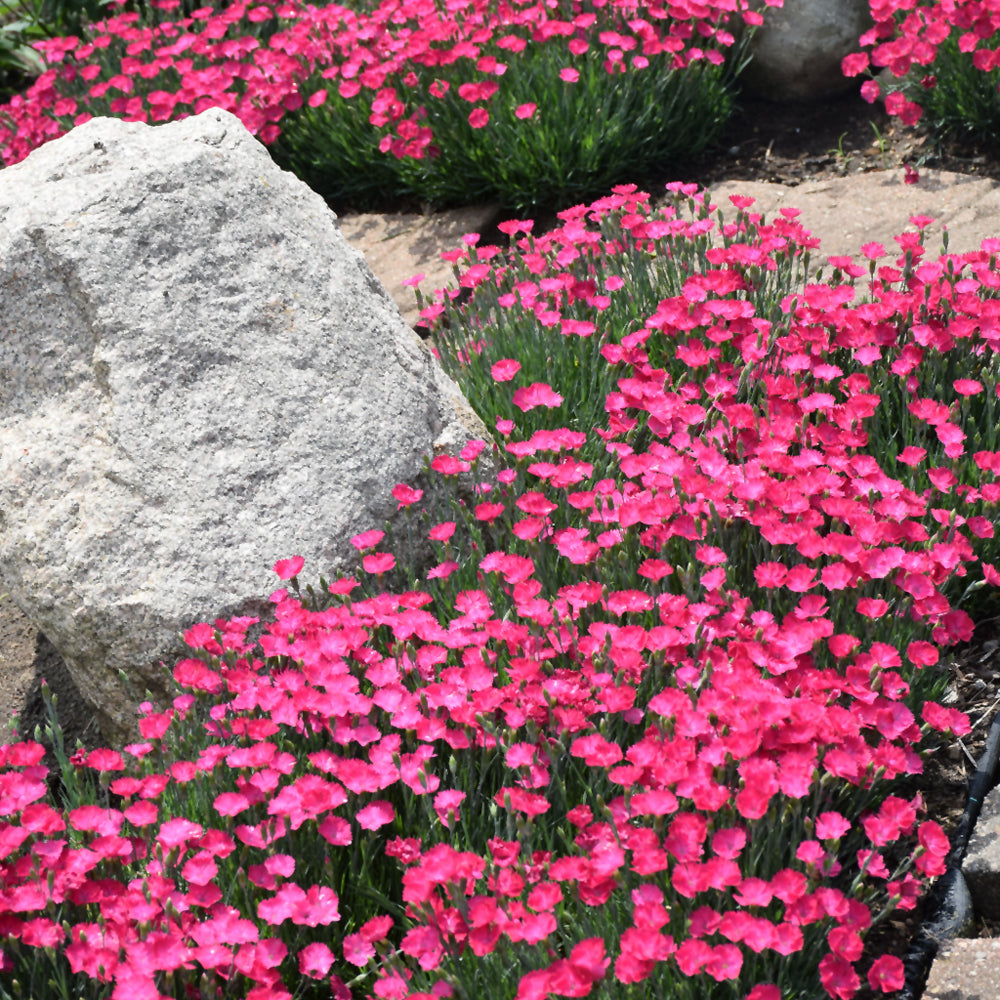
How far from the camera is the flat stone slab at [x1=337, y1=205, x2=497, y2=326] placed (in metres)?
4.80

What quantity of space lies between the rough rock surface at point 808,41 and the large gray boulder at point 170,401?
3.36 meters

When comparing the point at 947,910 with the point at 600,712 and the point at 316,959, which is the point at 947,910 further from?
the point at 316,959

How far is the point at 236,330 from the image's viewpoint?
284 centimetres

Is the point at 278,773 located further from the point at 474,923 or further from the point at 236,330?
the point at 236,330

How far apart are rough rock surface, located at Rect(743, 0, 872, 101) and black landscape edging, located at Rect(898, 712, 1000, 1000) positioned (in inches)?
161

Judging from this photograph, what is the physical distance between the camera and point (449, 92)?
16.2 feet

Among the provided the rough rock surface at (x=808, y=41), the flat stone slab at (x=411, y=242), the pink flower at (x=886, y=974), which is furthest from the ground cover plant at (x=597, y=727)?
the rough rock surface at (x=808, y=41)

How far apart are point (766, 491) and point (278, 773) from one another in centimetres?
126

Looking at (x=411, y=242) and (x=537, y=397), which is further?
(x=411, y=242)

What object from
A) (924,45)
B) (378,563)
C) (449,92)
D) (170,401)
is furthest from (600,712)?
(924,45)

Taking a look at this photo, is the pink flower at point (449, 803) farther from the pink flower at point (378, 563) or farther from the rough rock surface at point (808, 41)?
the rough rock surface at point (808, 41)

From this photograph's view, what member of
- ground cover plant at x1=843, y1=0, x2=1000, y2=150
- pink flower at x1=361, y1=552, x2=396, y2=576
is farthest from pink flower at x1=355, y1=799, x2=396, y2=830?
ground cover plant at x1=843, y1=0, x2=1000, y2=150

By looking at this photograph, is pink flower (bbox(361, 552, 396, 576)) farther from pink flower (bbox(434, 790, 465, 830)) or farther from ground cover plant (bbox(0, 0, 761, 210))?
ground cover plant (bbox(0, 0, 761, 210))

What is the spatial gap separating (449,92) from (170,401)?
2741mm
